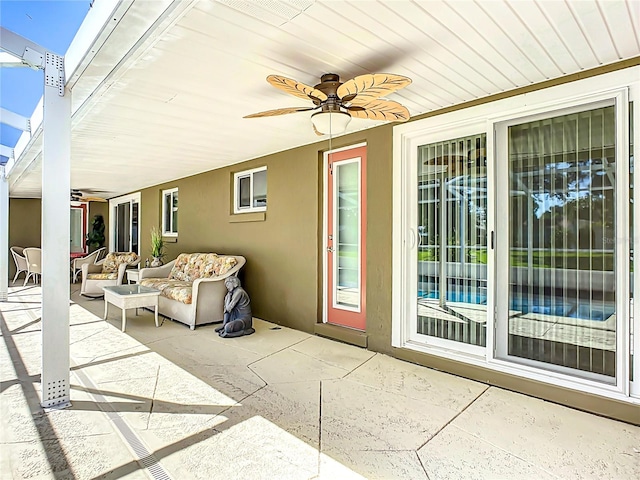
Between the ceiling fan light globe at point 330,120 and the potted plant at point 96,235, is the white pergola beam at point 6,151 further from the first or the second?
the ceiling fan light globe at point 330,120

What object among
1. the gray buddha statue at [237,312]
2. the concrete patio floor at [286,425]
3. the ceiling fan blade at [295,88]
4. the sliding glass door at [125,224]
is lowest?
the concrete patio floor at [286,425]

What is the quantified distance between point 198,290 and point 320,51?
132 inches

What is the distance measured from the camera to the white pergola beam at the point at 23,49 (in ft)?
7.91

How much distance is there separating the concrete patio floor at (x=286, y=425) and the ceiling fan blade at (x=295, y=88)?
80.8 inches

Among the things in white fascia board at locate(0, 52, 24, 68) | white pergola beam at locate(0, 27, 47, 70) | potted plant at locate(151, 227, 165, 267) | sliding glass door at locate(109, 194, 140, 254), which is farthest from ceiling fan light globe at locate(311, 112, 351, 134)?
sliding glass door at locate(109, 194, 140, 254)

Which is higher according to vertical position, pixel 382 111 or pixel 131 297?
pixel 382 111

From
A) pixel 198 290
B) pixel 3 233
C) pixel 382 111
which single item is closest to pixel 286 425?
pixel 382 111

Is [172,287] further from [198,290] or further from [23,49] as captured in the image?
[23,49]

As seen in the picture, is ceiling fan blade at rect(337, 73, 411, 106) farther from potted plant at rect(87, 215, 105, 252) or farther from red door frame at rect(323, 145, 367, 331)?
potted plant at rect(87, 215, 105, 252)

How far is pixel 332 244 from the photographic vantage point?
14.7 ft

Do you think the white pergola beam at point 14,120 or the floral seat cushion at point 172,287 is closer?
the white pergola beam at point 14,120

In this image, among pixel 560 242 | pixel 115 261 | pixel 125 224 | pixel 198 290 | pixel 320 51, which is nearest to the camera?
pixel 320 51

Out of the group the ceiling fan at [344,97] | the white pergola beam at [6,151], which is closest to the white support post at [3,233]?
the white pergola beam at [6,151]

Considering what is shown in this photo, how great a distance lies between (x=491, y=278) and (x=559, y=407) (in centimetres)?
100
